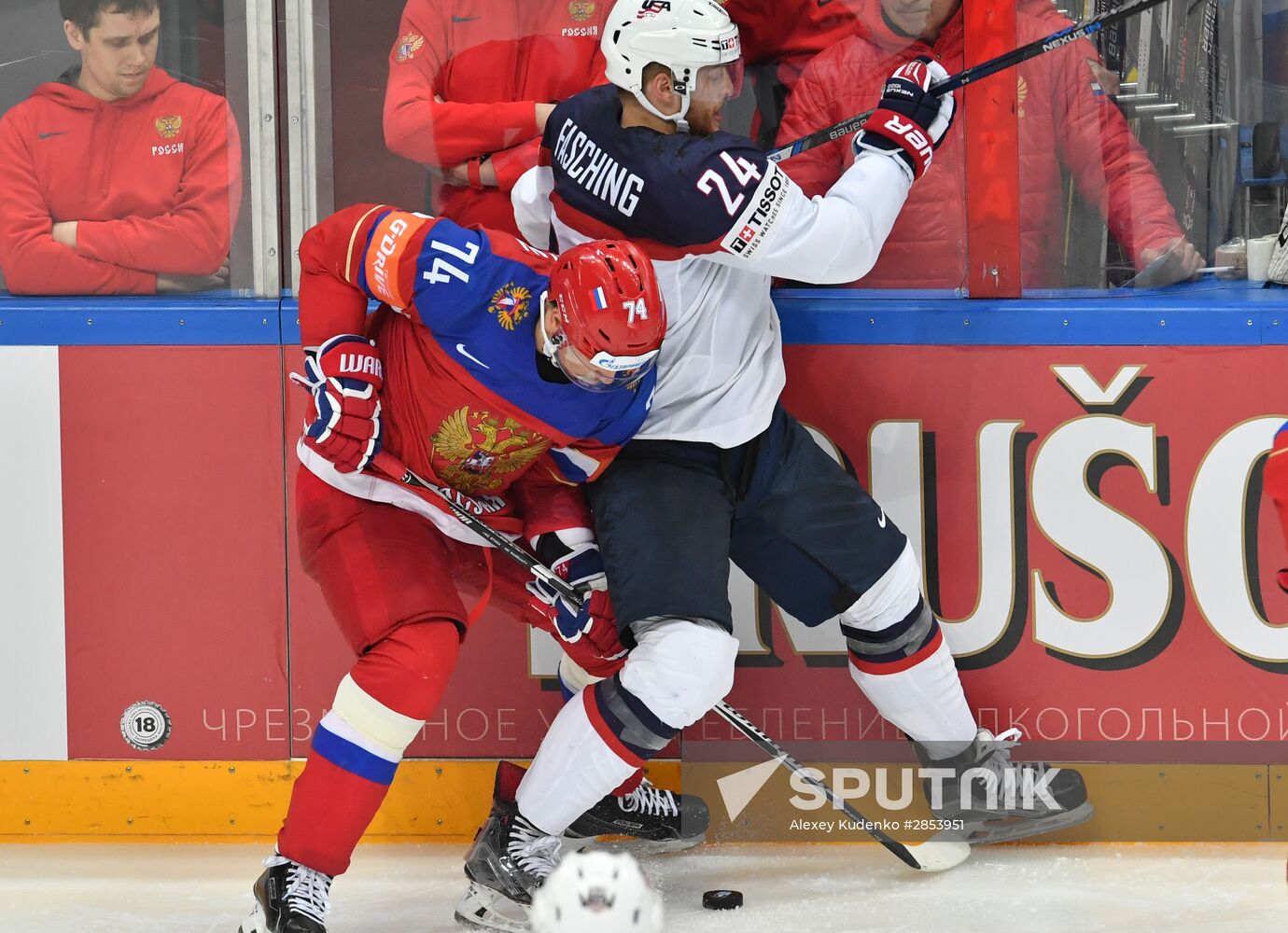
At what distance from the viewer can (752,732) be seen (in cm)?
276

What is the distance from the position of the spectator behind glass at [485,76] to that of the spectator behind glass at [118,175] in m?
0.36

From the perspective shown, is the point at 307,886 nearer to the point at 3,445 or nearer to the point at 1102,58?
the point at 3,445

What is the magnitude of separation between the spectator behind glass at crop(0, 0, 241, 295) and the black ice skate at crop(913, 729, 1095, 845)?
1.65 meters

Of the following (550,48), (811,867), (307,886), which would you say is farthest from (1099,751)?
(550,48)

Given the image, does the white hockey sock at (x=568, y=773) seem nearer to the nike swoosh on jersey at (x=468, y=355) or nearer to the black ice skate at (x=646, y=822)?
the black ice skate at (x=646, y=822)

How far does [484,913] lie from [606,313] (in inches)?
40.8

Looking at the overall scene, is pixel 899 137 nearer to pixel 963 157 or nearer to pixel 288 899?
pixel 963 157

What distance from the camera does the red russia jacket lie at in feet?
9.89

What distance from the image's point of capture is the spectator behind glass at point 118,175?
3.01 meters

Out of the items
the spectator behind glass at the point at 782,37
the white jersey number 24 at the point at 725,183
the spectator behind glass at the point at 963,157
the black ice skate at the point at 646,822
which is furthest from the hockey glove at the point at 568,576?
the spectator behind glass at the point at 782,37

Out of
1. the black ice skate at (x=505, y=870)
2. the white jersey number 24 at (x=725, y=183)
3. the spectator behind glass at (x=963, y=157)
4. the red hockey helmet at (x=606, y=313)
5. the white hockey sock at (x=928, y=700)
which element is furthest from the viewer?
the spectator behind glass at (x=963, y=157)

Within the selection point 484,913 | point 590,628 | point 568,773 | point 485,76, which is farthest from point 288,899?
point 485,76

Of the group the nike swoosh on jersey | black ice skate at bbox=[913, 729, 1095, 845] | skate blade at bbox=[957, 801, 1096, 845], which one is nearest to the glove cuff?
the nike swoosh on jersey
